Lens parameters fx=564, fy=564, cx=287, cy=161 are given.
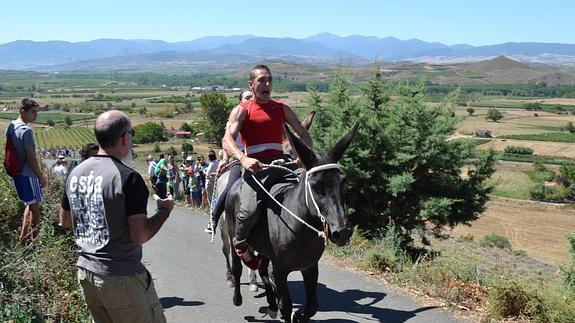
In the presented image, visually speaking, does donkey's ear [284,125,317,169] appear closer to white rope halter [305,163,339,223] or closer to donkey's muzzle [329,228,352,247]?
white rope halter [305,163,339,223]

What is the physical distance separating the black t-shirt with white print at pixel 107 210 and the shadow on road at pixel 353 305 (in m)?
3.66

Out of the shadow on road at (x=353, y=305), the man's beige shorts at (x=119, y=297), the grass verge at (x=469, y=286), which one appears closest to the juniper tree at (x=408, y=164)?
the grass verge at (x=469, y=286)

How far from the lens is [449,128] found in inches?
577

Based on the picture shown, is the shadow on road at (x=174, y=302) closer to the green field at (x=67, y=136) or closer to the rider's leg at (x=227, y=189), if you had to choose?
the rider's leg at (x=227, y=189)

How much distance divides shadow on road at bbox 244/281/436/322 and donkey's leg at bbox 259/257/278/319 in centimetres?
20

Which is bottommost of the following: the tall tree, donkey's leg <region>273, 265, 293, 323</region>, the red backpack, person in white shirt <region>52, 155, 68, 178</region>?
the tall tree

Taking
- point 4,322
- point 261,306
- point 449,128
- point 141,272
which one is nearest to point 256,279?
point 261,306

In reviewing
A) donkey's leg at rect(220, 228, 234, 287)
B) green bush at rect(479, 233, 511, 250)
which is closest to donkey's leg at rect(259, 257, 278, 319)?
donkey's leg at rect(220, 228, 234, 287)

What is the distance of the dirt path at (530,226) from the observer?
3900cm

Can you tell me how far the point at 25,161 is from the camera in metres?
7.68

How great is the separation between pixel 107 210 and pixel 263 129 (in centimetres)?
293

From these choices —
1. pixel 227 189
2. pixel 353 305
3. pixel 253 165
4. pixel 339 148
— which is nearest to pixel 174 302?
pixel 227 189

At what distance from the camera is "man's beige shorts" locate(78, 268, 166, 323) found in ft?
12.8

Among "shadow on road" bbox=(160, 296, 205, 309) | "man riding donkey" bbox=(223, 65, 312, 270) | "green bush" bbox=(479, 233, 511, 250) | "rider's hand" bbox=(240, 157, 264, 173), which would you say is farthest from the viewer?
"green bush" bbox=(479, 233, 511, 250)
